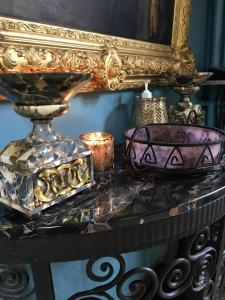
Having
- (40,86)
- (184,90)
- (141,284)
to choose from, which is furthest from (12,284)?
(184,90)

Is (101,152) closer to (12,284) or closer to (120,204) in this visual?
(120,204)

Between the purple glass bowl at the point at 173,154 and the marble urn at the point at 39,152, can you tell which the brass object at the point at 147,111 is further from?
the marble urn at the point at 39,152

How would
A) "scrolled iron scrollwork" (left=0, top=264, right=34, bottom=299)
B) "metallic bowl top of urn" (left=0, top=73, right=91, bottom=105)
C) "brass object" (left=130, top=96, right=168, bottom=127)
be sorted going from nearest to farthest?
"metallic bowl top of urn" (left=0, top=73, right=91, bottom=105) < "scrolled iron scrollwork" (left=0, top=264, right=34, bottom=299) < "brass object" (left=130, top=96, right=168, bottom=127)

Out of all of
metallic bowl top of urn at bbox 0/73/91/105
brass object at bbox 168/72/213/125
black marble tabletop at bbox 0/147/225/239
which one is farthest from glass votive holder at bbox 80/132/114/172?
brass object at bbox 168/72/213/125

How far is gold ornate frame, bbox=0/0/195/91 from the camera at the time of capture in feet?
1.59

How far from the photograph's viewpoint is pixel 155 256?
108cm

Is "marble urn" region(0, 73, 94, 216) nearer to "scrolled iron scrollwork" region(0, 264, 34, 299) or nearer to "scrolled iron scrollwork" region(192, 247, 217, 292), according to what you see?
"scrolled iron scrollwork" region(0, 264, 34, 299)

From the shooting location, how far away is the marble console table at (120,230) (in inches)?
13.6

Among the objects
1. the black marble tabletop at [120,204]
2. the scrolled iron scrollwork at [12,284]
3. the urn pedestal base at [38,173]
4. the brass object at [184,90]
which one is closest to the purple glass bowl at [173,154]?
the black marble tabletop at [120,204]

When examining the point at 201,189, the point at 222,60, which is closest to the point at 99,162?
the point at 201,189

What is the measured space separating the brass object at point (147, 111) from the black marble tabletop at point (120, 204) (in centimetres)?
25

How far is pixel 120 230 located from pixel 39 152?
0.49 ft

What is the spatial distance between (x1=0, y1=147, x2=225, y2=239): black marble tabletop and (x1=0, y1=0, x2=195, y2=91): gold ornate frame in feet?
0.79

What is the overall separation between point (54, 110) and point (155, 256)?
870mm
